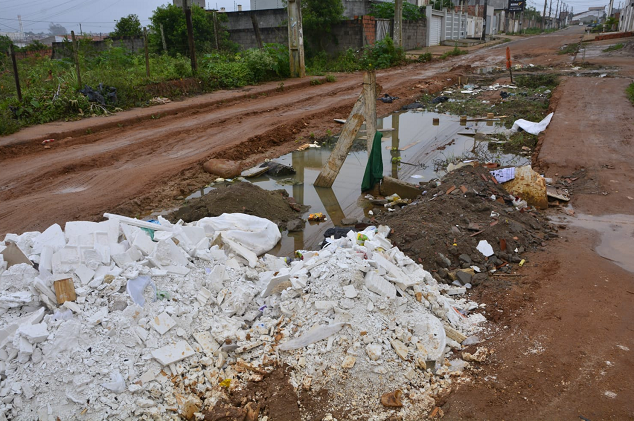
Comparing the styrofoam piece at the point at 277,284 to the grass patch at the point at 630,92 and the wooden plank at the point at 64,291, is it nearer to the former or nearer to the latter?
the wooden plank at the point at 64,291

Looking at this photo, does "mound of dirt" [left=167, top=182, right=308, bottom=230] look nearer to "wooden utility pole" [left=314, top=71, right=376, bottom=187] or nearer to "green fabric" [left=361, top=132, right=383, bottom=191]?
"wooden utility pole" [left=314, top=71, right=376, bottom=187]

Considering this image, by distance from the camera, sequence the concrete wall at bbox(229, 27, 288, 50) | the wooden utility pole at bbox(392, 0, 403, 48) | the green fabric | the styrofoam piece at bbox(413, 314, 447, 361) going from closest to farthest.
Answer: the styrofoam piece at bbox(413, 314, 447, 361), the green fabric, the wooden utility pole at bbox(392, 0, 403, 48), the concrete wall at bbox(229, 27, 288, 50)

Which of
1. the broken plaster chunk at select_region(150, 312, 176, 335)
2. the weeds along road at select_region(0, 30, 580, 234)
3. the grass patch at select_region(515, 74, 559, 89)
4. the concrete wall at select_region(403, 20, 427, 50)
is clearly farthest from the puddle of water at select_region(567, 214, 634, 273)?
the concrete wall at select_region(403, 20, 427, 50)

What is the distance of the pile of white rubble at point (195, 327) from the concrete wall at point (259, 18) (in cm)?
2918

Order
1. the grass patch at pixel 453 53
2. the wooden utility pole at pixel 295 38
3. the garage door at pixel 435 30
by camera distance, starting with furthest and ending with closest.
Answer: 1. the garage door at pixel 435 30
2. the grass patch at pixel 453 53
3. the wooden utility pole at pixel 295 38

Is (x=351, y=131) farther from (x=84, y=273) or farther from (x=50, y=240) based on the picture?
(x=84, y=273)

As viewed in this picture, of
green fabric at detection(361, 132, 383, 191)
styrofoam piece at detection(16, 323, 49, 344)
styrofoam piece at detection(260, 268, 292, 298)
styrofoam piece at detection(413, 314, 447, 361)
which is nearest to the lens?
styrofoam piece at detection(16, 323, 49, 344)

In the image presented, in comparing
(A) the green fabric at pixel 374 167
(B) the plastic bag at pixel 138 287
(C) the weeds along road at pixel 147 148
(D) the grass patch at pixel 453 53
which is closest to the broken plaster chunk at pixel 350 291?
(B) the plastic bag at pixel 138 287

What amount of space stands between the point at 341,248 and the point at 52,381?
2617 mm

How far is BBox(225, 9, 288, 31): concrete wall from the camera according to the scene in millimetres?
30781

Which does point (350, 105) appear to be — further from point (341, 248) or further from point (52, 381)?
point (52, 381)

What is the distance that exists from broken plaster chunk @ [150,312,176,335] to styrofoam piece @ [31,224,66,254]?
127 cm

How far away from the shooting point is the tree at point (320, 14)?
24984 millimetres

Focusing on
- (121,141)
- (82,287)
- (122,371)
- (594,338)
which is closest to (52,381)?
(122,371)
